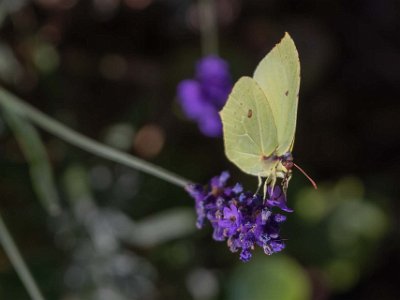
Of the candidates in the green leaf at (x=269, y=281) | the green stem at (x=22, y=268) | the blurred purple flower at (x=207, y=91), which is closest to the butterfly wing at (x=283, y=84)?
the green stem at (x=22, y=268)

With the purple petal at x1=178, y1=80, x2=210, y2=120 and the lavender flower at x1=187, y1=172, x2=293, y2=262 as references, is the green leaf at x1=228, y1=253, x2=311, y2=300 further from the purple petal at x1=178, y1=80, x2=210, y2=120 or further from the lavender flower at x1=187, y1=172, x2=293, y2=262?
the lavender flower at x1=187, y1=172, x2=293, y2=262

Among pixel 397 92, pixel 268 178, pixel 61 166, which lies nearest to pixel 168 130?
pixel 61 166

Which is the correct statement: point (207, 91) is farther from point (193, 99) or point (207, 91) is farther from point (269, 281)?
point (269, 281)

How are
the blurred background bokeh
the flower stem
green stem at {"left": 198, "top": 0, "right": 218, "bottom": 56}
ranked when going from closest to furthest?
the flower stem < the blurred background bokeh < green stem at {"left": 198, "top": 0, "right": 218, "bottom": 56}

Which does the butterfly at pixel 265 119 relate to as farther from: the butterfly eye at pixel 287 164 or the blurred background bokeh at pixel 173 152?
the blurred background bokeh at pixel 173 152

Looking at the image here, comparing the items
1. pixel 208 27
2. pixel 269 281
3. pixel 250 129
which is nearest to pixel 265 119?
pixel 250 129

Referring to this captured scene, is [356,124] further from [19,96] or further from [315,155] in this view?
[19,96]

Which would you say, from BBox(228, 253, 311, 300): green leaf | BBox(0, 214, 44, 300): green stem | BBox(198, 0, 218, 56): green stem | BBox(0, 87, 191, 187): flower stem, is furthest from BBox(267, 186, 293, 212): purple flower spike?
BBox(198, 0, 218, 56): green stem
